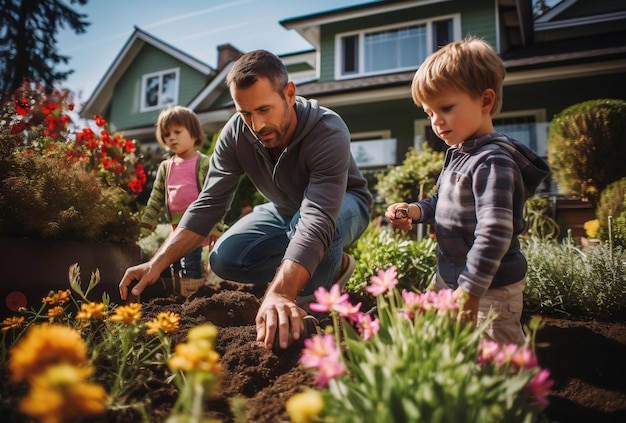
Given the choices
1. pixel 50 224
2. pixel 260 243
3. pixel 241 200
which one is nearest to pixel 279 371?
pixel 260 243

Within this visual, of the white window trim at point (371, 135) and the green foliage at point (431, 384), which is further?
the white window trim at point (371, 135)

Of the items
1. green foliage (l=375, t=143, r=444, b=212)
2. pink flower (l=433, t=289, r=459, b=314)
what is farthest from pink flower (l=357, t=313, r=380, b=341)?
green foliage (l=375, t=143, r=444, b=212)

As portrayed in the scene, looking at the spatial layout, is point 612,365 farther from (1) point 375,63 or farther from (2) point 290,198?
(1) point 375,63

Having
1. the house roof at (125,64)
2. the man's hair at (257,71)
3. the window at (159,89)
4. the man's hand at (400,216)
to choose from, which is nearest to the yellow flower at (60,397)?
the man's hand at (400,216)

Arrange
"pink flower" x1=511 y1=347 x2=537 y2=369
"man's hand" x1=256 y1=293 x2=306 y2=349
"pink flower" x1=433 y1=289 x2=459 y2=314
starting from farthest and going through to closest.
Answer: "man's hand" x1=256 y1=293 x2=306 y2=349 < "pink flower" x1=433 y1=289 x2=459 y2=314 < "pink flower" x1=511 y1=347 x2=537 y2=369

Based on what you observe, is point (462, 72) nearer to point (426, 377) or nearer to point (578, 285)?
point (426, 377)

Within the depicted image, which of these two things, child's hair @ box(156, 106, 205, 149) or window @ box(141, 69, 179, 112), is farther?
window @ box(141, 69, 179, 112)

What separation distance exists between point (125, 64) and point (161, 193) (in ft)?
53.2

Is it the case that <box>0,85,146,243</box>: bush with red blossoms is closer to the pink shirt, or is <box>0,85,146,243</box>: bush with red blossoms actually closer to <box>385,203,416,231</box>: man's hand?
the pink shirt

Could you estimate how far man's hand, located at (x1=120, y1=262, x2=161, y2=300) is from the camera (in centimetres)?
205

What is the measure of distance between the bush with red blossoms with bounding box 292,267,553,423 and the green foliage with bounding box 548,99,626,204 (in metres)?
6.72

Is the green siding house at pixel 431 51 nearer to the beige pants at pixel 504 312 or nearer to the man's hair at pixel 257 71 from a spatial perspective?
the man's hair at pixel 257 71

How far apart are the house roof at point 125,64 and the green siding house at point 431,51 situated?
10.5 feet

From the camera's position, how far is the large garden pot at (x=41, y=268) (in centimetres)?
265
